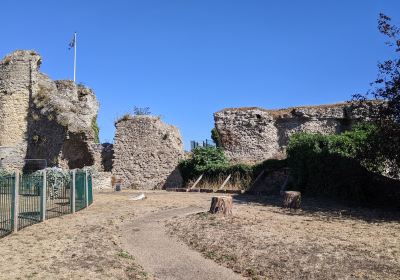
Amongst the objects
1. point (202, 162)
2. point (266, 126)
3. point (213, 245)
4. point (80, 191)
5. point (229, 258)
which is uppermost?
point (266, 126)

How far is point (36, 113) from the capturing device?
91.1ft

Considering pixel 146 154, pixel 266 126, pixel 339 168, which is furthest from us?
pixel 266 126

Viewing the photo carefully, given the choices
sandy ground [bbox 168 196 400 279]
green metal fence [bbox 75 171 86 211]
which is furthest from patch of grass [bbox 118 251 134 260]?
green metal fence [bbox 75 171 86 211]

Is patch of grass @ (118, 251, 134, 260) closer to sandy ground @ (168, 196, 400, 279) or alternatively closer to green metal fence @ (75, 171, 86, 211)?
sandy ground @ (168, 196, 400, 279)

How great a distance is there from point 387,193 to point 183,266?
10004mm

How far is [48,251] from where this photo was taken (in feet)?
26.8

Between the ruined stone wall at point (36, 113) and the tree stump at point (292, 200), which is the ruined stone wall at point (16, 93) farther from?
the tree stump at point (292, 200)

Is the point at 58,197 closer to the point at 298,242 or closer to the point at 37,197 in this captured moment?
the point at 37,197

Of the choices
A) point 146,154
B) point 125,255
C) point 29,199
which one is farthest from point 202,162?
point 125,255

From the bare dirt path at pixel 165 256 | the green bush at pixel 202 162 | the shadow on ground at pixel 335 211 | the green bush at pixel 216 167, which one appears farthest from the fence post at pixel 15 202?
the green bush at pixel 202 162

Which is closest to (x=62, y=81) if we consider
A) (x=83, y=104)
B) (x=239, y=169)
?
(x=83, y=104)

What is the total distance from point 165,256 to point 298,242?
2.51 meters

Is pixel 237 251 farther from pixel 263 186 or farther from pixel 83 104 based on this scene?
pixel 83 104

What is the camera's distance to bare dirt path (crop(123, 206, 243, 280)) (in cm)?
706
